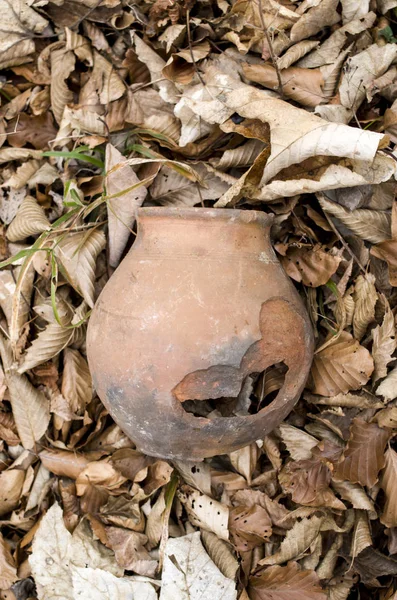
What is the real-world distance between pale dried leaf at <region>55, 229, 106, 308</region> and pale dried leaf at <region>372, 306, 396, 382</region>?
0.88 m

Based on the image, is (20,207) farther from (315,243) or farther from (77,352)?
(315,243)

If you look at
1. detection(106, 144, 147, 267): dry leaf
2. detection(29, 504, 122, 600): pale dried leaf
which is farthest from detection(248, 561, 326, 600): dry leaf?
detection(106, 144, 147, 267): dry leaf

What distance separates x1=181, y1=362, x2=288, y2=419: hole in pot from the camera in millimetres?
1636

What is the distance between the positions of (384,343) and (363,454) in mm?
347

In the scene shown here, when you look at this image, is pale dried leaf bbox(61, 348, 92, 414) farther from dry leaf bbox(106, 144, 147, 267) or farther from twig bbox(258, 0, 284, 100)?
twig bbox(258, 0, 284, 100)

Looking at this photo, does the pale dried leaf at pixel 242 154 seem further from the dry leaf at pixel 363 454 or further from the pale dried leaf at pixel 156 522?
the pale dried leaf at pixel 156 522

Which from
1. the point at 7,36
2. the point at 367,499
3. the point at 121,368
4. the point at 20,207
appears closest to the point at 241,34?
the point at 7,36

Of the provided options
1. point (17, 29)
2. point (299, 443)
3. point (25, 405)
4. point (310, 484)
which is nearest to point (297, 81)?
point (17, 29)

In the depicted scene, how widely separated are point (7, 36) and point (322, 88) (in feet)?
3.50

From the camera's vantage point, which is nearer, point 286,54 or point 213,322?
point 213,322

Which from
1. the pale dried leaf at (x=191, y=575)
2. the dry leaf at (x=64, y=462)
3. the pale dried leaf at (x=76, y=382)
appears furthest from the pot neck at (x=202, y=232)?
the pale dried leaf at (x=191, y=575)

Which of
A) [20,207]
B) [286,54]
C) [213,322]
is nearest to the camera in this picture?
[213,322]

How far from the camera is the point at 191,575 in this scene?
1.77 meters

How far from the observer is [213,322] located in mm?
1400
